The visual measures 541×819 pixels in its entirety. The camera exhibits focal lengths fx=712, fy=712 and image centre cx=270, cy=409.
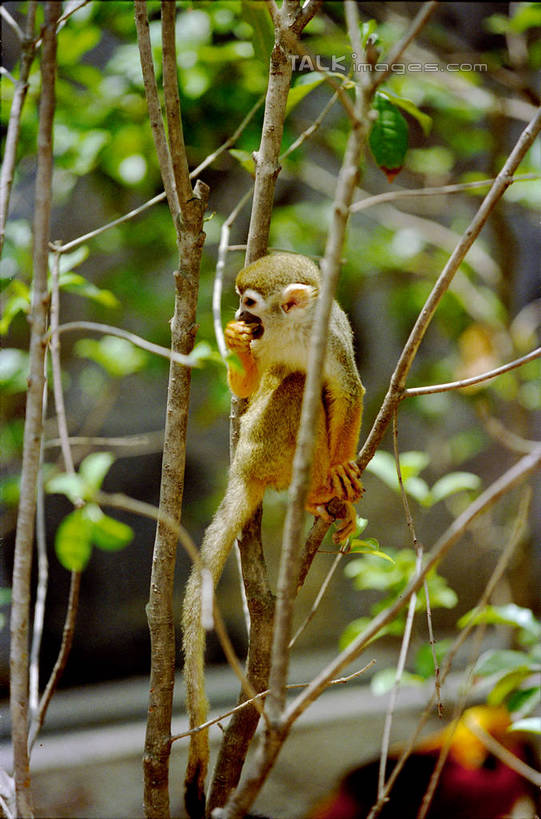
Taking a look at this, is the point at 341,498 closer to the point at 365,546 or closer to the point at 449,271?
the point at 365,546

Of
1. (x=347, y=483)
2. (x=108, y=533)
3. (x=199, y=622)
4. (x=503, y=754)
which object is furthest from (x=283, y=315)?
(x=503, y=754)

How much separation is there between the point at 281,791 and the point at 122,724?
2.51 feet

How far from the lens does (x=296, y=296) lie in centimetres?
120

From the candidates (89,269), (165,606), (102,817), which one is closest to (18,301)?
(165,606)

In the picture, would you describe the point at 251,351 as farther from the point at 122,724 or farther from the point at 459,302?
the point at 122,724

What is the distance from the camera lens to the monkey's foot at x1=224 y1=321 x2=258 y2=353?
1.14 metres

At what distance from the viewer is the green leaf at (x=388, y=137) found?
Answer: 3.28ft

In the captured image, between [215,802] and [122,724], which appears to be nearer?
[215,802]

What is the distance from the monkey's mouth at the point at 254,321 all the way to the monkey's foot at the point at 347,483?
27 centimetres

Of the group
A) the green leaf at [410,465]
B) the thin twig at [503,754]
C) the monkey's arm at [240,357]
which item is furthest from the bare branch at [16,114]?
the thin twig at [503,754]

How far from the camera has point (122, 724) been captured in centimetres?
215

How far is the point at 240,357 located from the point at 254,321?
9cm

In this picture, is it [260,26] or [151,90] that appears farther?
[260,26]

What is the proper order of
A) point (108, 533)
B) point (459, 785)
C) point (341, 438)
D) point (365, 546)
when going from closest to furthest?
point (108, 533), point (365, 546), point (341, 438), point (459, 785)
